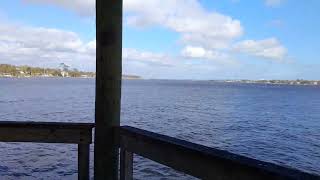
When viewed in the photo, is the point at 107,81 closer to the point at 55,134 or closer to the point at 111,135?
the point at 111,135

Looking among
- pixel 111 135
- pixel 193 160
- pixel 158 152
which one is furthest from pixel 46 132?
pixel 193 160

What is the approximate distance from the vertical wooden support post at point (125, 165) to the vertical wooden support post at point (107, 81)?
0.07m

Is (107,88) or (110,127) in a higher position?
(107,88)

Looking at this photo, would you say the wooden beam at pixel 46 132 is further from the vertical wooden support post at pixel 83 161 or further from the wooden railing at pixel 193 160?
the wooden railing at pixel 193 160

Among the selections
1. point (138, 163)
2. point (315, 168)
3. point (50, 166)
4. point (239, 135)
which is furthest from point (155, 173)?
point (239, 135)

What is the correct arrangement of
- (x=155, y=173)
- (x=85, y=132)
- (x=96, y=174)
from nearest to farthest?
(x=96, y=174) → (x=85, y=132) → (x=155, y=173)

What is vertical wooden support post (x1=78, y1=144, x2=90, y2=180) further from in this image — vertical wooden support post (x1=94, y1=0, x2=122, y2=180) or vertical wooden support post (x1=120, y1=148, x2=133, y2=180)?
vertical wooden support post (x1=120, y1=148, x2=133, y2=180)

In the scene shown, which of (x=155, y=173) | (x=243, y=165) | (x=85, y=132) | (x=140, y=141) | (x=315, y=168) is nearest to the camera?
(x=243, y=165)

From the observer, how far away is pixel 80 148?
3822 mm

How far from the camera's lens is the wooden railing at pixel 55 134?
3781 mm

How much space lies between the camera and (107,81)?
3398 mm

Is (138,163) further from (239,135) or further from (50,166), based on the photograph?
(239,135)

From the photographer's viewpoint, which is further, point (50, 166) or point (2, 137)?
point (50, 166)

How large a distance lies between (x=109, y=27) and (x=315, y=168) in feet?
44.6
